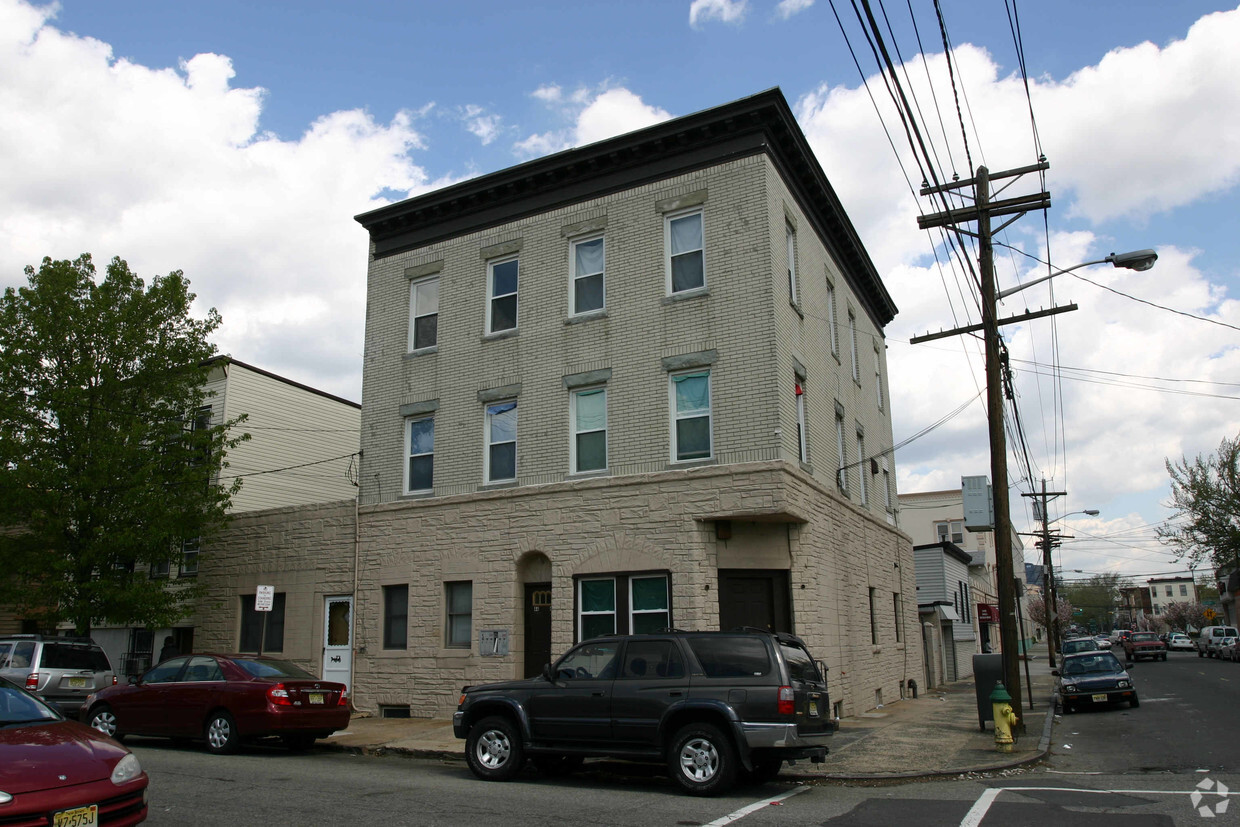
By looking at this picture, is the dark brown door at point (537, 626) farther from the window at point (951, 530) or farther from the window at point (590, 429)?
the window at point (951, 530)

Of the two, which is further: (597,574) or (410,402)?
(410,402)

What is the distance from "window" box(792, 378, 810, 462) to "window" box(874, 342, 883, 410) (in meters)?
8.27

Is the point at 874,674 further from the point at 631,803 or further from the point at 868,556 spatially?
the point at 631,803

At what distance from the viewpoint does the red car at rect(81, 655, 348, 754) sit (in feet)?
43.0

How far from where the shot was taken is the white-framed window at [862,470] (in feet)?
73.0

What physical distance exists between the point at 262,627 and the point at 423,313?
796cm

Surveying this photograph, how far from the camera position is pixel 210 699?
13.4 m

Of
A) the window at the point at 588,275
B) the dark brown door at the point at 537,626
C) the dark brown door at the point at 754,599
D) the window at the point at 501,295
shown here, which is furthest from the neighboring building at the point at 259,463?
the dark brown door at the point at 754,599

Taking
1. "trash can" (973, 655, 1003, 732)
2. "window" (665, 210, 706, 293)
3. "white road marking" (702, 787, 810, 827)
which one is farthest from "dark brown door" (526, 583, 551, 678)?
"white road marking" (702, 787, 810, 827)

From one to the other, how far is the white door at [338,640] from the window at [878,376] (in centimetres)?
1482

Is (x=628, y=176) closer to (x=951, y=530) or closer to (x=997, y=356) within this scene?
(x=997, y=356)

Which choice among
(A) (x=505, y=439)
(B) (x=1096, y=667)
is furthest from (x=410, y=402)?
(B) (x=1096, y=667)

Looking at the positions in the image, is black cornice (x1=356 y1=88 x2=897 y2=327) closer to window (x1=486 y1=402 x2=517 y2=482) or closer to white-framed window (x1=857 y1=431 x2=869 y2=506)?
window (x1=486 y1=402 x2=517 y2=482)

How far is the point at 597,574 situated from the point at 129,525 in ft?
34.3
